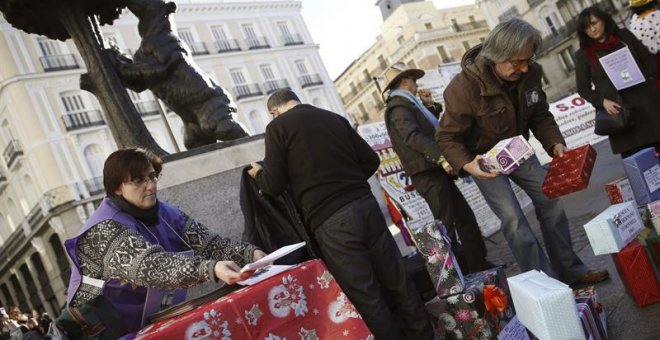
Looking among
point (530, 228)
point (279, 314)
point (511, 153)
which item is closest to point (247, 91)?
point (530, 228)

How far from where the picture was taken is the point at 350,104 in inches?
2044

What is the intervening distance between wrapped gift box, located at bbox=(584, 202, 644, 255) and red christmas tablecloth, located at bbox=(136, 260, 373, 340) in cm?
125

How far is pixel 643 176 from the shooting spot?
2824 millimetres

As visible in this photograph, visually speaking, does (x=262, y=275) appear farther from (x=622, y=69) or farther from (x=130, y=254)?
(x=622, y=69)

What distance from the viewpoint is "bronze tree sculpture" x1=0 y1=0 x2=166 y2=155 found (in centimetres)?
375

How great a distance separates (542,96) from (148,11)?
3.13 m

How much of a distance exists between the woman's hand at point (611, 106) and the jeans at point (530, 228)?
1029 millimetres

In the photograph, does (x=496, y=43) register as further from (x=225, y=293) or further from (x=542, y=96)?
(x=225, y=293)

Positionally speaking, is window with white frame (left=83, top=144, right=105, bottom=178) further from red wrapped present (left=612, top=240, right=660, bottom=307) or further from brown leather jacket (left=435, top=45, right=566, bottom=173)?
red wrapped present (left=612, top=240, right=660, bottom=307)

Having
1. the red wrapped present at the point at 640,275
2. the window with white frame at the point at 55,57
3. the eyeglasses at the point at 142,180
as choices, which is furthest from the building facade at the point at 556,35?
the eyeglasses at the point at 142,180

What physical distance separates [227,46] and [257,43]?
2253mm

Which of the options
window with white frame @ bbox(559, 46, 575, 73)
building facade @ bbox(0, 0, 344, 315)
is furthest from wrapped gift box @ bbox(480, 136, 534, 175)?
window with white frame @ bbox(559, 46, 575, 73)

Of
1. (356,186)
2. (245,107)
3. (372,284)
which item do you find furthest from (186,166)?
(245,107)

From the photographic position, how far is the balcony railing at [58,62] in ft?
81.5
